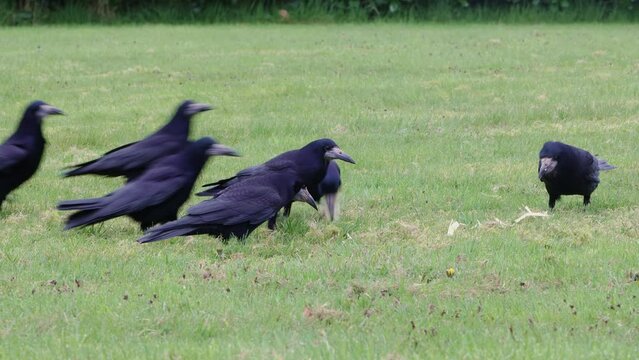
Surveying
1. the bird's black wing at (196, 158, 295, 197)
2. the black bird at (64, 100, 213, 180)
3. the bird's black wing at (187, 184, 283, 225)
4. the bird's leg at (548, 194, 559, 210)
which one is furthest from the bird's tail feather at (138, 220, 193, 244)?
the bird's leg at (548, 194, 559, 210)

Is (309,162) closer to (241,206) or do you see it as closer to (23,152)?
(241,206)

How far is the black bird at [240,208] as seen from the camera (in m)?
7.26

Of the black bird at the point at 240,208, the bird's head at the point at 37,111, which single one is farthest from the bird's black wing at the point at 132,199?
the bird's head at the point at 37,111

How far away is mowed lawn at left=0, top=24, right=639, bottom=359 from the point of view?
5242 mm

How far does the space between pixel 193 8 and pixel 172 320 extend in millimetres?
24516

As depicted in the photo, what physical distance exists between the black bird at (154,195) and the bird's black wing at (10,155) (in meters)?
1.22

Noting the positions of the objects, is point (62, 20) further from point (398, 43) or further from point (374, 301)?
point (374, 301)

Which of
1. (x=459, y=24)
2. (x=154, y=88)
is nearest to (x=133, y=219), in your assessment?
(x=154, y=88)

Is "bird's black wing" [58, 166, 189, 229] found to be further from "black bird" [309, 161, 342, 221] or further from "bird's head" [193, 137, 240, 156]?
"black bird" [309, 161, 342, 221]

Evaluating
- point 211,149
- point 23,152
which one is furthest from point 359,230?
point 23,152

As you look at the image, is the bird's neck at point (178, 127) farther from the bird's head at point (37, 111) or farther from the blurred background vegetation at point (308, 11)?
the blurred background vegetation at point (308, 11)

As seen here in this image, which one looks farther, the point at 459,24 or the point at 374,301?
the point at 459,24

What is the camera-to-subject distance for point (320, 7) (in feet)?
95.5

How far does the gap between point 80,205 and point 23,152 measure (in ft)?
4.71
